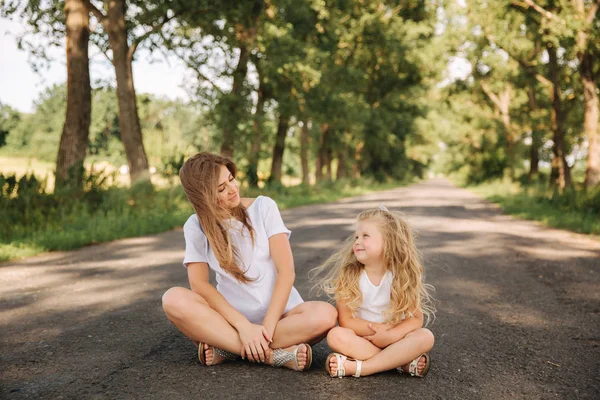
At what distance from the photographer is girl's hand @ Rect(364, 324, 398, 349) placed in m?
3.31

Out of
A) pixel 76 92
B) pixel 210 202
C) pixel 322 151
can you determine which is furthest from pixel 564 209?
pixel 322 151

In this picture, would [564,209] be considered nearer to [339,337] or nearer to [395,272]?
[395,272]

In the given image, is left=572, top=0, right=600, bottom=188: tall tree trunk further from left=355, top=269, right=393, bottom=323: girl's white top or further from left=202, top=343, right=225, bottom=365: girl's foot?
left=202, top=343, right=225, bottom=365: girl's foot

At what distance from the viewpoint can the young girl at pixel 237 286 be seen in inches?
129

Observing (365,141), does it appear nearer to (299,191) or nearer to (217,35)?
(299,191)

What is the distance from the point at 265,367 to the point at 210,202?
1.06m

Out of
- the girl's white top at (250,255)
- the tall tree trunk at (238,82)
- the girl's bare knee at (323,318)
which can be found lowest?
the girl's bare knee at (323,318)

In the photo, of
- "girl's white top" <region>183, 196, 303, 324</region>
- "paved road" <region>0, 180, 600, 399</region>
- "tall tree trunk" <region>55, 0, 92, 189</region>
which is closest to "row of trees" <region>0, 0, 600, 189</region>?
"tall tree trunk" <region>55, 0, 92, 189</region>

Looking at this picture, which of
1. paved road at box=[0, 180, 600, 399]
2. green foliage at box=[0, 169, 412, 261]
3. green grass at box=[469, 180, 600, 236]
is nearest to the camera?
paved road at box=[0, 180, 600, 399]

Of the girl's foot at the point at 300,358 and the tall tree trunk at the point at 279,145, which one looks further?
the tall tree trunk at the point at 279,145

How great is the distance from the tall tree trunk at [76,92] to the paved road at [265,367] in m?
5.66

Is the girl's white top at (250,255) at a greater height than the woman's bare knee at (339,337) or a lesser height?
greater

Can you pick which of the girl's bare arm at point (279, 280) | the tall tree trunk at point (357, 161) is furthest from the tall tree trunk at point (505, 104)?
the girl's bare arm at point (279, 280)

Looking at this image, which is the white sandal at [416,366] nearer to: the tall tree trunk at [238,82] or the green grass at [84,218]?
the green grass at [84,218]
